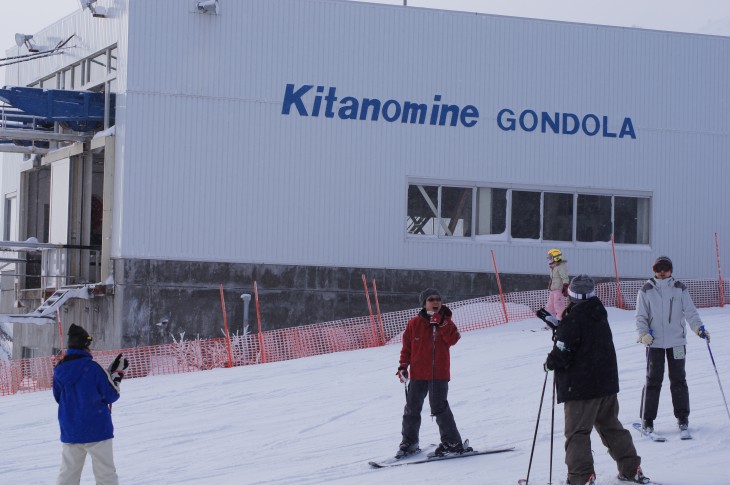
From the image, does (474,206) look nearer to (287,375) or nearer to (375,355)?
(375,355)

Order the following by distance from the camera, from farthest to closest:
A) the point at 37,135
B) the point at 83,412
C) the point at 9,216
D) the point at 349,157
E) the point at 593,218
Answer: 1. the point at 9,216
2. the point at 593,218
3. the point at 37,135
4. the point at 349,157
5. the point at 83,412

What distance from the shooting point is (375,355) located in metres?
19.8

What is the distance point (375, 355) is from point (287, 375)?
1.99 meters

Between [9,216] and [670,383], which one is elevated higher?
[9,216]

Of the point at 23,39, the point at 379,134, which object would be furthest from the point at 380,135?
the point at 23,39

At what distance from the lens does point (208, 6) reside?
23391 mm

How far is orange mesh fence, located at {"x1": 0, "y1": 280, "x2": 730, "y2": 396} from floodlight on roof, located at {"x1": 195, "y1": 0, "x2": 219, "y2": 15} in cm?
665

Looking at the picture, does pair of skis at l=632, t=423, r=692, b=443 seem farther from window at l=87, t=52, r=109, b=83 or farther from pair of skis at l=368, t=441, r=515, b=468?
window at l=87, t=52, r=109, b=83

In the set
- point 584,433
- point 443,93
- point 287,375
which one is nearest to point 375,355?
point 287,375

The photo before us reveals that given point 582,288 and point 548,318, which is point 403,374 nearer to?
point 548,318

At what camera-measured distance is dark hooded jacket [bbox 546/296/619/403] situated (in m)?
9.03

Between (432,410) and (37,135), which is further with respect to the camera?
(37,135)

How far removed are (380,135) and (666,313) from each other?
46.8 feet

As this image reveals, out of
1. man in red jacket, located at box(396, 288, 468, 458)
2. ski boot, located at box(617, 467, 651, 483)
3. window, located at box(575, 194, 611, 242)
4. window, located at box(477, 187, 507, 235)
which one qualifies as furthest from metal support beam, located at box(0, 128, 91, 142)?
ski boot, located at box(617, 467, 651, 483)
